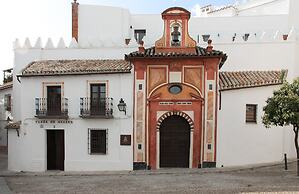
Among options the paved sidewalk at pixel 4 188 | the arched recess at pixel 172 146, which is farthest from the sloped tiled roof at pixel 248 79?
the paved sidewalk at pixel 4 188

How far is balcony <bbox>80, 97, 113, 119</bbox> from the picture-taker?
15.9 meters

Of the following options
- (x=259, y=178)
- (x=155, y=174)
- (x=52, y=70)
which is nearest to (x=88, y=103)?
(x=52, y=70)

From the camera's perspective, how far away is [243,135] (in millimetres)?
16141

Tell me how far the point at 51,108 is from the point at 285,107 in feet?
35.4

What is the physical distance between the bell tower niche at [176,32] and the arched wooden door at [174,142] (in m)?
3.32

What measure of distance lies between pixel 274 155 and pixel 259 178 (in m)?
4.37

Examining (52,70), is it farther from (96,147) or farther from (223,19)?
(223,19)

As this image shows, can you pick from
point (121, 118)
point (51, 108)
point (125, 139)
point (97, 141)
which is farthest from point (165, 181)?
point (51, 108)

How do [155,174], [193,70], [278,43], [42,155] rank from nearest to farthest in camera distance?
[155,174]
[193,70]
[42,155]
[278,43]

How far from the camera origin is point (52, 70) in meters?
16.5

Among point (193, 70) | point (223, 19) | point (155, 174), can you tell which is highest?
point (223, 19)

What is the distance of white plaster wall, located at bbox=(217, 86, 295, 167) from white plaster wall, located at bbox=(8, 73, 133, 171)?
4.42 meters

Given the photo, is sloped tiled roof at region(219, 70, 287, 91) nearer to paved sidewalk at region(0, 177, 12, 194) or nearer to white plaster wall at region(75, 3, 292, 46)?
white plaster wall at region(75, 3, 292, 46)

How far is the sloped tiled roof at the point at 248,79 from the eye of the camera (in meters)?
16.0
